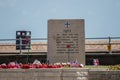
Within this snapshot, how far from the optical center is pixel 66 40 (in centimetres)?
2484

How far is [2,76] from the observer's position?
19.3 meters

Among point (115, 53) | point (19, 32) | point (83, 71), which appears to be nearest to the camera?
point (83, 71)

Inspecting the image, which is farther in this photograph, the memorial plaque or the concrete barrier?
the memorial plaque

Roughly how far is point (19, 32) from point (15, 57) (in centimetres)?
368

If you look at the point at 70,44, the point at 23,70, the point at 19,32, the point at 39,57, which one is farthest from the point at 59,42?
the point at 19,32

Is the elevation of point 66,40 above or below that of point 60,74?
above

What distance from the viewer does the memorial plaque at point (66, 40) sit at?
81.7 feet

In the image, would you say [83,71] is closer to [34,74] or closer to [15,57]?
[34,74]

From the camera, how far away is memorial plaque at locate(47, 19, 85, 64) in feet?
81.7

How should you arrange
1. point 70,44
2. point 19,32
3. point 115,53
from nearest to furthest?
point 70,44 < point 115,53 < point 19,32

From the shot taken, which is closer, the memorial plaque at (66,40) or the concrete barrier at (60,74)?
the concrete barrier at (60,74)

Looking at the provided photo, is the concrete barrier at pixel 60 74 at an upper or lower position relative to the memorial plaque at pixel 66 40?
lower

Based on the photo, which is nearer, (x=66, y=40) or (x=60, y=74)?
(x=60, y=74)

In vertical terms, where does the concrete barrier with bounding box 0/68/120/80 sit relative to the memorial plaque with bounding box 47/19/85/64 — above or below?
below
